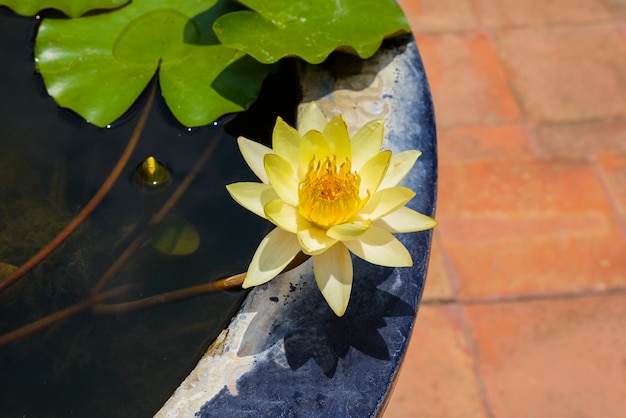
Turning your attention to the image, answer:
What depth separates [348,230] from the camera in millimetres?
572

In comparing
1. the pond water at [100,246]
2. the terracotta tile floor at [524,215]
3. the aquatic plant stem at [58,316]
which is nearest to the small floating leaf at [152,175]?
the pond water at [100,246]

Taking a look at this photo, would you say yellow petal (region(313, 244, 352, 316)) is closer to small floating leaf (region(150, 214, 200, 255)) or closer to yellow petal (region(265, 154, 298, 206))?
yellow petal (region(265, 154, 298, 206))

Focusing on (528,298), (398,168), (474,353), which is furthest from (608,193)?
(398,168)

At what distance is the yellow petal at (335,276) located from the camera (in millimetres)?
591

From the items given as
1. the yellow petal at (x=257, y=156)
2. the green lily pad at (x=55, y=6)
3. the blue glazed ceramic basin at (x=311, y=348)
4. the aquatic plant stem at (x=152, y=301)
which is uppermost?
the green lily pad at (x=55, y=6)

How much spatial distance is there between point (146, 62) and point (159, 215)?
245 mm

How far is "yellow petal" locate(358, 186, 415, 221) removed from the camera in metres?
0.60

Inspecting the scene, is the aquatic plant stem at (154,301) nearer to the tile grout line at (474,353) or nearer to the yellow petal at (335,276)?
the yellow petal at (335,276)

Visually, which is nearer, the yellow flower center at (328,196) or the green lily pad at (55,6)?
the yellow flower center at (328,196)

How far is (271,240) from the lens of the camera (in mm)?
601

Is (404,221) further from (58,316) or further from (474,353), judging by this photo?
(474,353)

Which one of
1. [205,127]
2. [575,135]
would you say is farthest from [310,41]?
[575,135]

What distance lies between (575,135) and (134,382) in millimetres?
1367

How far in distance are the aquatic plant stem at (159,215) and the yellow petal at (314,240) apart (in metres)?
0.30
